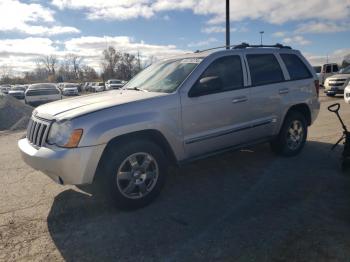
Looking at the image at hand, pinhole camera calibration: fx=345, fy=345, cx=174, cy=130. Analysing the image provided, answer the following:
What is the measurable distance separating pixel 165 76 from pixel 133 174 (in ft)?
5.29

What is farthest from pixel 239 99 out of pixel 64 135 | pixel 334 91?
pixel 334 91

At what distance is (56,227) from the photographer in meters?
3.83

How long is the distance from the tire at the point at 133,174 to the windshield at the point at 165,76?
925mm

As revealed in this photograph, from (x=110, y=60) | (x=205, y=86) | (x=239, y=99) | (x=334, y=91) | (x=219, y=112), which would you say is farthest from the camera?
(x=110, y=60)

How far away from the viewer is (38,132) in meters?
4.11

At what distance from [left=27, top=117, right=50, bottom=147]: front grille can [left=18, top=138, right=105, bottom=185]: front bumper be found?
0.15 metres

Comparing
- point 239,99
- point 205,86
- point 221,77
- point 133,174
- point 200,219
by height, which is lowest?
point 200,219

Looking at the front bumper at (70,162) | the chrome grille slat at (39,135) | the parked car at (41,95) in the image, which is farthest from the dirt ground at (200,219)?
the parked car at (41,95)

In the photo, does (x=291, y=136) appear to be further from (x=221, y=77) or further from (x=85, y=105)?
(x=85, y=105)

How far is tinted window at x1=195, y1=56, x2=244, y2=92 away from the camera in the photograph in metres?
4.90

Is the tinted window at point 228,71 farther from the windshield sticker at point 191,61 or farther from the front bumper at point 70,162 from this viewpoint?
the front bumper at point 70,162

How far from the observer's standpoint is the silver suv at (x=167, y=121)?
3.79 m

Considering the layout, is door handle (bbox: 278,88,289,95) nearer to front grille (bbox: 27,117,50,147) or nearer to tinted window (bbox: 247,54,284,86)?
tinted window (bbox: 247,54,284,86)

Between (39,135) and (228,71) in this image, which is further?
(228,71)
